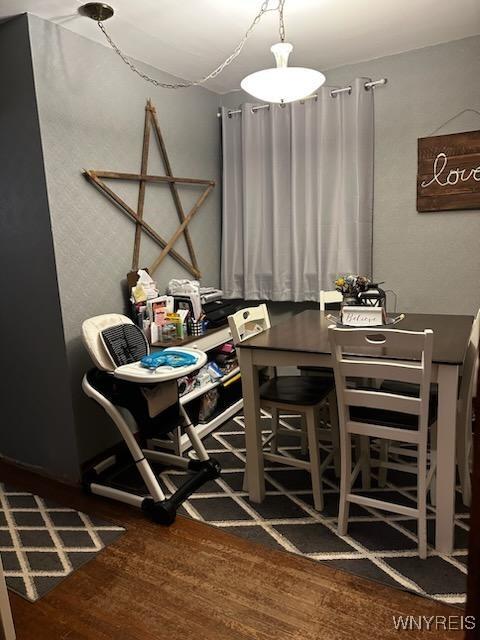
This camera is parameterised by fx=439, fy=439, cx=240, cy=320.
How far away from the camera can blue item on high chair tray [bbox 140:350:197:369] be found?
84.3 inches

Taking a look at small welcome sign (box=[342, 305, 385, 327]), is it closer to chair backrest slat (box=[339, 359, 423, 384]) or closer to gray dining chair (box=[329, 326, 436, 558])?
gray dining chair (box=[329, 326, 436, 558])

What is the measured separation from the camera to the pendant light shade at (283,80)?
1.92 meters

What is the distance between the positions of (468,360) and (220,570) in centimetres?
143

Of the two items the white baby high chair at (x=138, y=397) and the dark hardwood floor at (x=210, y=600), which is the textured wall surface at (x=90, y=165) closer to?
the white baby high chair at (x=138, y=397)

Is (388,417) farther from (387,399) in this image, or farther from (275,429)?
(275,429)

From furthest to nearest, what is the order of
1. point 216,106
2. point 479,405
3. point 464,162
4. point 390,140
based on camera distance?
point 216,106
point 390,140
point 464,162
point 479,405

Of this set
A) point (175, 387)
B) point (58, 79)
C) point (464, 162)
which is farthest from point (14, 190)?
point (464, 162)

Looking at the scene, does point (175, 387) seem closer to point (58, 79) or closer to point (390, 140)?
point (58, 79)

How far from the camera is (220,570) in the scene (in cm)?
180

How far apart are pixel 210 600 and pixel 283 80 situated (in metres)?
2.16

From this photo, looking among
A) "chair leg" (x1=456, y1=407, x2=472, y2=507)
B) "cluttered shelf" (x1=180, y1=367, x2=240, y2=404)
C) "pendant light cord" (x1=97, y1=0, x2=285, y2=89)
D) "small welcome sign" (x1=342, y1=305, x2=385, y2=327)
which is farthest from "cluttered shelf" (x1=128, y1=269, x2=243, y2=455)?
"chair leg" (x1=456, y1=407, x2=472, y2=507)

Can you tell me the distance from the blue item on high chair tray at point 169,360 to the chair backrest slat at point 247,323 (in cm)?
25

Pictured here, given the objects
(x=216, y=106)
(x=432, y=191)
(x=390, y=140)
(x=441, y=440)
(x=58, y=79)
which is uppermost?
(x=216, y=106)

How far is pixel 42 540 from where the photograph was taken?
2055mm
